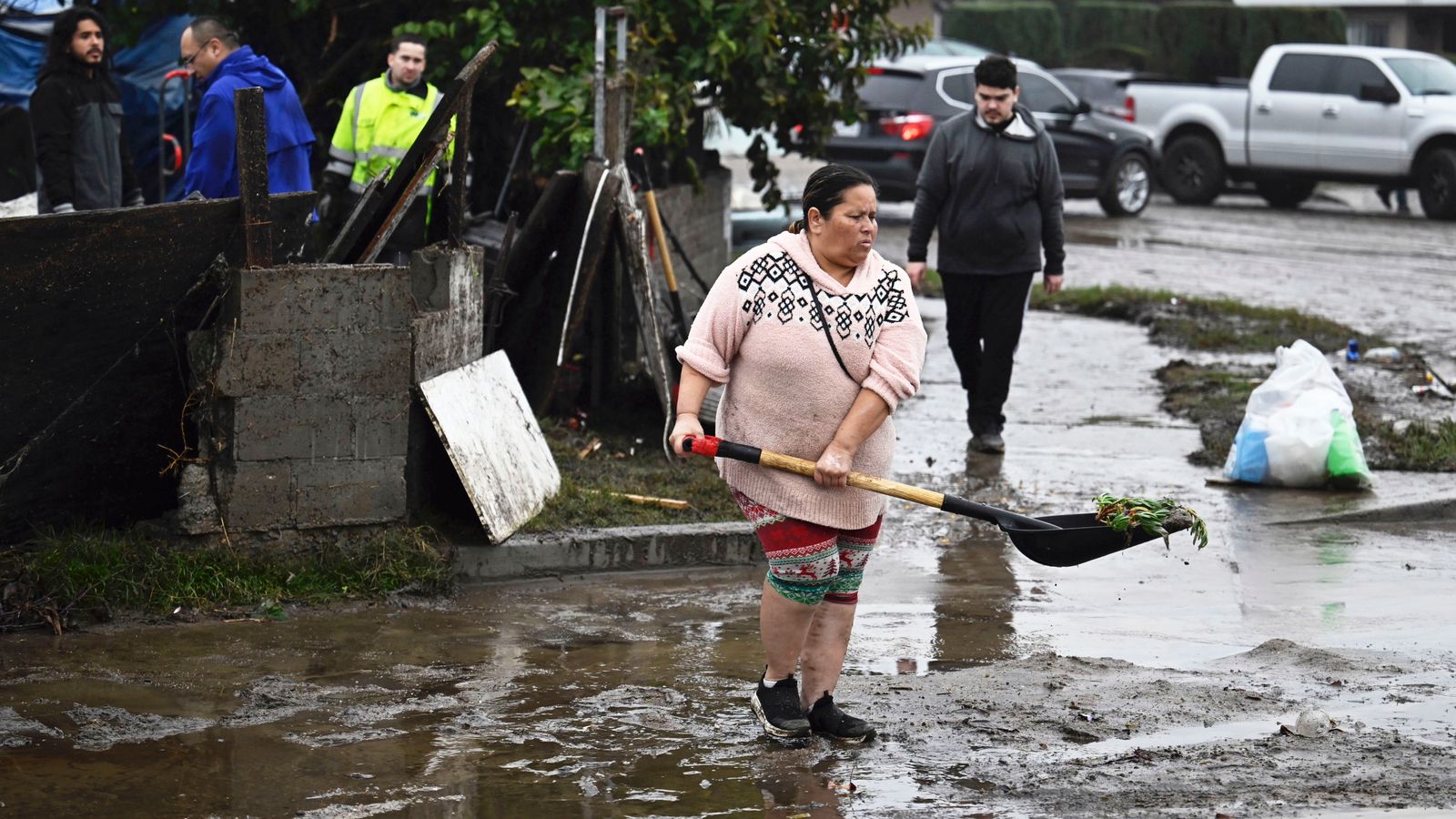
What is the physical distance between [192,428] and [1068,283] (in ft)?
33.7

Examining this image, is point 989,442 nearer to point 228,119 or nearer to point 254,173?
point 228,119

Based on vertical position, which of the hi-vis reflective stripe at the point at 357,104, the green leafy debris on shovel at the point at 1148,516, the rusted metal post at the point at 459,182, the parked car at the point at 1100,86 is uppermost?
the parked car at the point at 1100,86

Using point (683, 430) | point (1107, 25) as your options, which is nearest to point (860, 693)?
point (683, 430)

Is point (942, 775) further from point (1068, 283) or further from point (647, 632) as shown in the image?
point (1068, 283)

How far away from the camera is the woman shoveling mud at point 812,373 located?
15.6 feet

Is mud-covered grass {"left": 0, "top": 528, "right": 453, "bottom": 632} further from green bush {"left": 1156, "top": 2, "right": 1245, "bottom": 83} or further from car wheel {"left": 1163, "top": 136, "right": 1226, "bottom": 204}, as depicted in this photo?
green bush {"left": 1156, "top": 2, "right": 1245, "bottom": 83}

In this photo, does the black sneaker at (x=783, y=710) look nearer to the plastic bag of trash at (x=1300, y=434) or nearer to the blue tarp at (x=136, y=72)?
the plastic bag of trash at (x=1300, y=434)

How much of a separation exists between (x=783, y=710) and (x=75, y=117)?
521 cm

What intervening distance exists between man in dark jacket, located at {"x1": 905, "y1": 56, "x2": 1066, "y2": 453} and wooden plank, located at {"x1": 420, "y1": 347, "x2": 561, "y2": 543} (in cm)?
231

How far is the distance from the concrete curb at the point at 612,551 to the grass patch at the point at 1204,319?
15.5 feet

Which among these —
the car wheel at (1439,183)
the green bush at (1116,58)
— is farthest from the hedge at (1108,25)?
the car wheel at (1439,183)

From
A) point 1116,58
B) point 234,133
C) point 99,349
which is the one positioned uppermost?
point 1116,58

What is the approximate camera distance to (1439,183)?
71.0 feet

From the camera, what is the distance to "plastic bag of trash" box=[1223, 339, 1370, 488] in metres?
8.07
